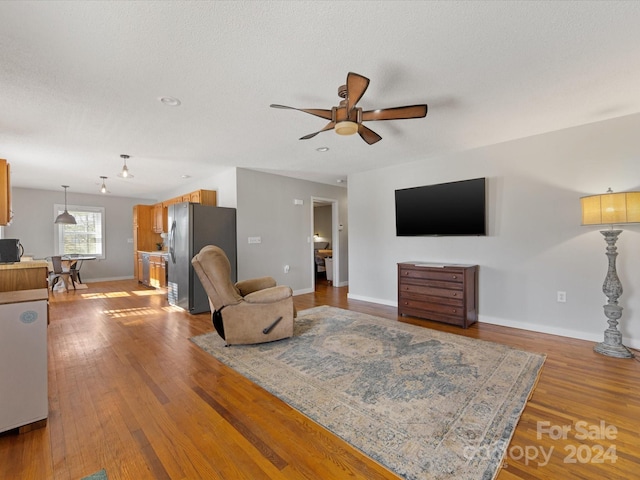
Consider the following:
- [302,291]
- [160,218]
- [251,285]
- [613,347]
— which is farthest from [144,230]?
[613,347]

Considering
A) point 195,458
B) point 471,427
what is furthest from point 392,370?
point 195,458

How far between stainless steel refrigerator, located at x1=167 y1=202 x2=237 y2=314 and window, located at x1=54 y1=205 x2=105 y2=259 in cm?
471

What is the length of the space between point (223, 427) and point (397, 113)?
2.50 m

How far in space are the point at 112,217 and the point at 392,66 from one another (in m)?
9.04

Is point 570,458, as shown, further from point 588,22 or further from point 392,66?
point 392,66

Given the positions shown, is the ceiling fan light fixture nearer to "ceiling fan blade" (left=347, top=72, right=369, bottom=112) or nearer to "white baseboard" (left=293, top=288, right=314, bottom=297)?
"ceiling fan blade" (left=347, top=72, right=369, bottom=112)

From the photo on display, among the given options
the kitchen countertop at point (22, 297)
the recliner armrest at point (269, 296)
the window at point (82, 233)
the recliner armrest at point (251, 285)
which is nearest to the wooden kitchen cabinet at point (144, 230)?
the window at point (82, 233)

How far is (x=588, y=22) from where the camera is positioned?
1692mm

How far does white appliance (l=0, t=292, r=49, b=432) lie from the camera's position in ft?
5.73

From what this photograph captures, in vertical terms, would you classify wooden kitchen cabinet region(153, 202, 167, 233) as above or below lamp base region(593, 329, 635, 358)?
above

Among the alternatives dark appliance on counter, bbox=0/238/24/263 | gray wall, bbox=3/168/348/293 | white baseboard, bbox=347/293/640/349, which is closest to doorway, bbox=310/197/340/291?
gray wall, bbox=3/168/348/293

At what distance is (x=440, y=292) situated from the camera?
12.9ft

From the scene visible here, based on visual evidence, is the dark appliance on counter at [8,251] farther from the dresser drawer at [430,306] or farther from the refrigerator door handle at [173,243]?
the dresser drawer at [430,306]

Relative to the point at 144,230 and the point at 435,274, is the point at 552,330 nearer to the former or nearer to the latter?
the point at 435,274
